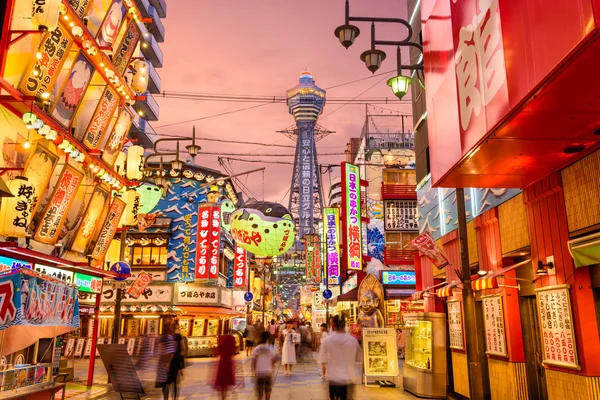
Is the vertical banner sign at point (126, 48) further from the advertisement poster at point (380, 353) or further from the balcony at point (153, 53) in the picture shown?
the balcony at point (153, 53)

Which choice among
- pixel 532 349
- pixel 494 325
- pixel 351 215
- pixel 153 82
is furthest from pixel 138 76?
pixel 153 82

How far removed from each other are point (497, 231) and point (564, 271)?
3.29m

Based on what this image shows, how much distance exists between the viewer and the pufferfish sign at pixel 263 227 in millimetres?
17047

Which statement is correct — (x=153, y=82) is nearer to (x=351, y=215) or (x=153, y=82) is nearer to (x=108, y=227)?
(x=351, y=215)

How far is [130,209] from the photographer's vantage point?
65.4 feet

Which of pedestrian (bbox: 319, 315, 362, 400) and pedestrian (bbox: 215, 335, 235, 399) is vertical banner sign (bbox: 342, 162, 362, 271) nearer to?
pedestrian (bbox: 215, 335, 235, 399)

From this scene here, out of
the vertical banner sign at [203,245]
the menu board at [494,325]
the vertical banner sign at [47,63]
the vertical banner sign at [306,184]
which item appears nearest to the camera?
the menu board at [494,325]

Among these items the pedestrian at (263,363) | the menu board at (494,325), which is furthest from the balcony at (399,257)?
the pedestrian at (263,363)

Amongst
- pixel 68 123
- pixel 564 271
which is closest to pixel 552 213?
pixel 564 271

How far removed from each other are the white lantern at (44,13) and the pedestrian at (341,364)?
881 centimetres

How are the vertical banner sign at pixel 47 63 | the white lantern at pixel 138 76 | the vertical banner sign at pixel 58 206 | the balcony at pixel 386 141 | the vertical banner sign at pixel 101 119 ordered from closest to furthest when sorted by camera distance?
the vertical banner sign at pixel 47 63 < the vertical banner sign at pixel 58 206 < the vertical banner sign at pixel 101 119 < the white lantern at pixel 138 76 < the balcony at pixel 386 141

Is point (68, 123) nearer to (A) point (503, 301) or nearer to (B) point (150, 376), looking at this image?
(B) point (150, 376)

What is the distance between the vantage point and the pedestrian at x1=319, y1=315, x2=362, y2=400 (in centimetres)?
868

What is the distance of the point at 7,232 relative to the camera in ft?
38.4
